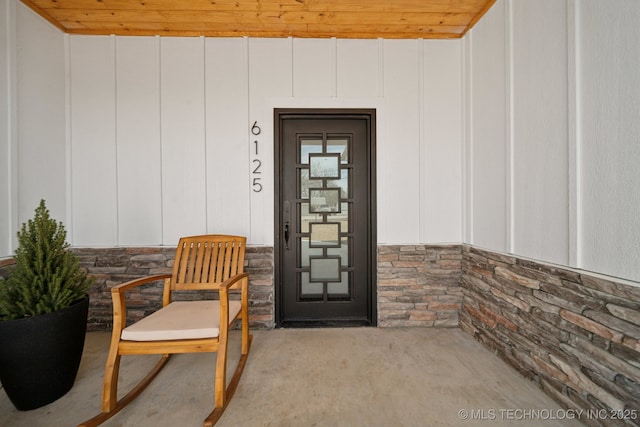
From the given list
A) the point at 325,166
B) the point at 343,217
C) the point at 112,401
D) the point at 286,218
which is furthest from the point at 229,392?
the point at 325,166

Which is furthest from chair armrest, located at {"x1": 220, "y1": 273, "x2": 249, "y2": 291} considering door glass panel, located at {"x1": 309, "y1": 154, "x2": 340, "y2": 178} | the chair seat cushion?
door glass panel, located at {"x1": 309, "y1": 154, "x2": 340, "y2": 178}

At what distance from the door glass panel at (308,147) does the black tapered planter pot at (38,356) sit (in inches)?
80.2

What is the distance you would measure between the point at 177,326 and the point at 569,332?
2271 millimetres

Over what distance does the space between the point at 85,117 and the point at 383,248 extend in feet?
10.1

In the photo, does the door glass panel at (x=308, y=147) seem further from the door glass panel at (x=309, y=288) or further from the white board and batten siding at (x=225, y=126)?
the door glass panel at (x=309, y=288)

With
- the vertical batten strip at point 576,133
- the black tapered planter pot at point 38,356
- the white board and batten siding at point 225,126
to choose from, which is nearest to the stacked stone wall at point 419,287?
the white board and batten siding at point 225,126

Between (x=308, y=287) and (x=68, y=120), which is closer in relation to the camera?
(x=68, y=120)

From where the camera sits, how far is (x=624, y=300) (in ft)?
4.14

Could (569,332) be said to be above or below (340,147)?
below

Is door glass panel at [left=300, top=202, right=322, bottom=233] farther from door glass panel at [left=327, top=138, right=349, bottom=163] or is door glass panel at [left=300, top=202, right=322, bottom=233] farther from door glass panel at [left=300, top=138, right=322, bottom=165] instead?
door glass panel at [left=327, top=138, right=349, bottom=163]

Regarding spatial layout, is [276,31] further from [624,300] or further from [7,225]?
[624,300]

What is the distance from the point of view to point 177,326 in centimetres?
158

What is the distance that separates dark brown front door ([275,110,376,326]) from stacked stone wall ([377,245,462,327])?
167mm

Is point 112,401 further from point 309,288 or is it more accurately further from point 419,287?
point 419,287
